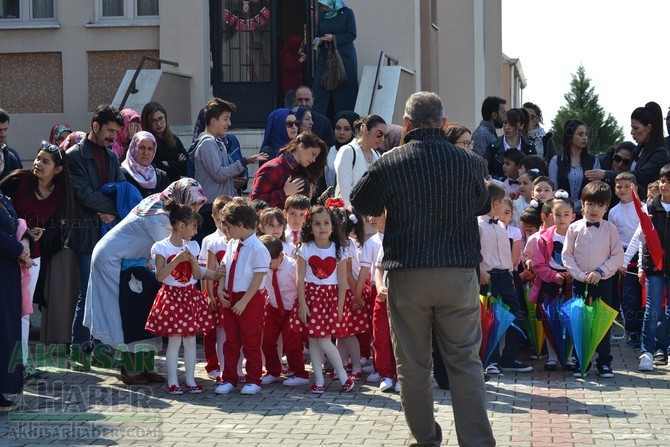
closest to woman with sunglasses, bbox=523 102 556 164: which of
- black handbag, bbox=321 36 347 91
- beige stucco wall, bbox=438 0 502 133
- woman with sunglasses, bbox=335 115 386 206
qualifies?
black handbag, bbox=321 36 347 91

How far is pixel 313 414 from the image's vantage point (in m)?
8.43

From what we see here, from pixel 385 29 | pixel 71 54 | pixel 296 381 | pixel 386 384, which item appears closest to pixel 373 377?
pixel 386 384

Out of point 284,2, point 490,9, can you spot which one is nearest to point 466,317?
point 284,2

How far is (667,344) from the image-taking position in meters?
10.4

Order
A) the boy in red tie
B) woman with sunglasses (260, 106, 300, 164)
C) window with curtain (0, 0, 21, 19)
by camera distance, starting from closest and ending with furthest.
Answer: the boy in red tie → woman with sunglasses (260, 106, 300, 164) → window with curtain (0, 0, 21, 19)

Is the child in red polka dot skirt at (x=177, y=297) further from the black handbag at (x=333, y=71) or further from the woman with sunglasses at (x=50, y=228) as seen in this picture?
the black handbag at (x=333, y=71)

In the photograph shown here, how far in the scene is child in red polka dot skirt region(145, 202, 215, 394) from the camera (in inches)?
362

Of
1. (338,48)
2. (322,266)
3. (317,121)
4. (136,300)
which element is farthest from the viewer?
(338,48)

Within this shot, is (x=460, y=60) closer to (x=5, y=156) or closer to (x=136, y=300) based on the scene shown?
(x=5, y=156)

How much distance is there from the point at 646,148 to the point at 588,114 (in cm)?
6164

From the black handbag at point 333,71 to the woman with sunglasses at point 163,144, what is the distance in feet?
12.1

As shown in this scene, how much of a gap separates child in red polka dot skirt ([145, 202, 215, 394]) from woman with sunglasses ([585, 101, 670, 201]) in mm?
5052

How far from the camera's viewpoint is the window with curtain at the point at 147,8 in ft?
56.6

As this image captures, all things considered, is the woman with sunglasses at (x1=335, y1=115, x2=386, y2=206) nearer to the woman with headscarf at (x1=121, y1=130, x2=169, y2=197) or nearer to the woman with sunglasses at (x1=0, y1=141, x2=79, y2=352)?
the woman with headscarf at (x1=121, y1=130, x2=169, y2=197)
